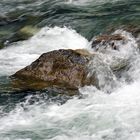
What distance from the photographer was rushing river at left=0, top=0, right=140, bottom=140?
9.87 metres

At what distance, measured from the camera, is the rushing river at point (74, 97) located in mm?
9867

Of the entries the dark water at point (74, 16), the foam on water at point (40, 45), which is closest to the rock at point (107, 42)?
the foam on water at point (40, 45)

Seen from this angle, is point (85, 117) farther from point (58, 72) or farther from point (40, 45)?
point (40, 45)

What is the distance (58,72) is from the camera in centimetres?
1230

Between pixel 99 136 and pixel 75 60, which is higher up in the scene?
pixel 75 60

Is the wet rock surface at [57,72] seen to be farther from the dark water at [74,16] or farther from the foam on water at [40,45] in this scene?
the dark water at [74,16]

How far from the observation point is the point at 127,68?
12430 millimetres

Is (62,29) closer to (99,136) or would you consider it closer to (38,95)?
(38,95)

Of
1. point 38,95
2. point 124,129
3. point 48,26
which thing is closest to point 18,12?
point 48,26

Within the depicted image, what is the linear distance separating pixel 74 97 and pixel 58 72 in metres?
1.18

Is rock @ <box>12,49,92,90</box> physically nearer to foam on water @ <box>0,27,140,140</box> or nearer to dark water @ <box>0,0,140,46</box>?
foam on water @ <box>0,27,140,140</box>

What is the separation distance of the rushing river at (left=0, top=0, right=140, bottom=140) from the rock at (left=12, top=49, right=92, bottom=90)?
36 centimetres

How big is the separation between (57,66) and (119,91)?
1810mm

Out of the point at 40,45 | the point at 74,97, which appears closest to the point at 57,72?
the point at 74,97
